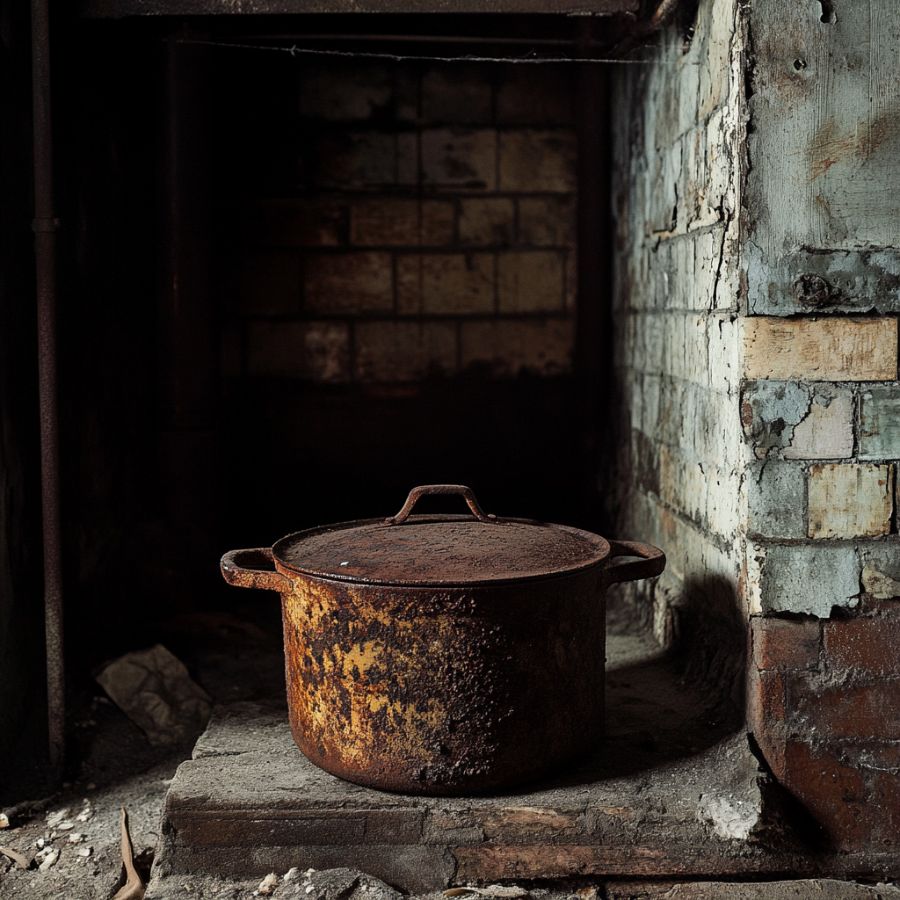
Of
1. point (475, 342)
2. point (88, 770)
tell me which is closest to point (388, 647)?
point (88, 770)

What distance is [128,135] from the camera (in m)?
3.81

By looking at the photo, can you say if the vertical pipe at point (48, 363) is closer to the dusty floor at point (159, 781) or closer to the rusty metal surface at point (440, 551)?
the dusty floor at point (159, 781)

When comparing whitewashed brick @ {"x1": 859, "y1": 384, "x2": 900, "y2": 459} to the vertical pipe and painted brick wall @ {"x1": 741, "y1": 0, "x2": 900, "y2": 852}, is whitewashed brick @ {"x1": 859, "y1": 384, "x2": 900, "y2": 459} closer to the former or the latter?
painted brick wall @ {"x1": 741, "y1": 0, "x2": 900, "y2": 852}

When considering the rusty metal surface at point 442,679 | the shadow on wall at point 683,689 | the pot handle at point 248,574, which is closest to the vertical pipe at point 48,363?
the pot handle at point 248,574

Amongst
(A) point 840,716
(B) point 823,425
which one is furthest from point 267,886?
(B) point 823,425

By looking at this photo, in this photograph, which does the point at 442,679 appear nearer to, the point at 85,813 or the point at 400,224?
the point at 85,813

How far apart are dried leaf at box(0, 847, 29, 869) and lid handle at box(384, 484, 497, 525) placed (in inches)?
47.6

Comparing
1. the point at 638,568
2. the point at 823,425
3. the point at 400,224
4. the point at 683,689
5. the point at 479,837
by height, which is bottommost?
the point at 479,837

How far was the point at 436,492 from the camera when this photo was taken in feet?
8.11

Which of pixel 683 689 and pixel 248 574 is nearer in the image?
pixel 248 574

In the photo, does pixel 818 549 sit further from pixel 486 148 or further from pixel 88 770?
pixel 486 148

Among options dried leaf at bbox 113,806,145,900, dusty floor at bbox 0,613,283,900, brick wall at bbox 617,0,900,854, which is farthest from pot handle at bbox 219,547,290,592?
brick wall at bbox 617,0,900,854

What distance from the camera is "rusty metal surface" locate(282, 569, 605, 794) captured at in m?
2.32

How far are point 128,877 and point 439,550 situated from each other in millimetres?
1068
